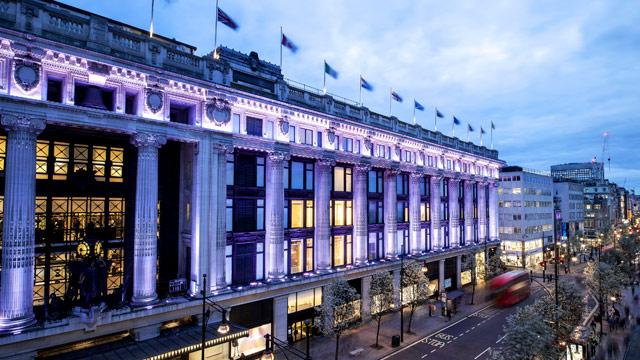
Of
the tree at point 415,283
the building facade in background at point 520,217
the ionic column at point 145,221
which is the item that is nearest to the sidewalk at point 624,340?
the tree at point 415,283

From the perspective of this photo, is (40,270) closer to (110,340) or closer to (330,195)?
(110,340)

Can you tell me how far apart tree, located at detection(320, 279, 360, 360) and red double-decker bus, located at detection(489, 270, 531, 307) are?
25.8 m

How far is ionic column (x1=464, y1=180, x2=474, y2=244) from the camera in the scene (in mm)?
63759

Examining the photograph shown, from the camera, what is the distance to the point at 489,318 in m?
44.8

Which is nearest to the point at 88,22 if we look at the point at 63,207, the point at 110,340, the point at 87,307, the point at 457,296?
the point at 63,207

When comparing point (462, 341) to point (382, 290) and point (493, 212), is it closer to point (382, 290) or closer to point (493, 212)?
point (382, 290)

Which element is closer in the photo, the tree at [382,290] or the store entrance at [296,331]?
the store entrance at [296,331]

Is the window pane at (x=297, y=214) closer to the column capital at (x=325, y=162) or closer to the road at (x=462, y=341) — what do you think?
the column capital at (x=325, y=162)

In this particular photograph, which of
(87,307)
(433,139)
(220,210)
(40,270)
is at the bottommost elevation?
(87,307)

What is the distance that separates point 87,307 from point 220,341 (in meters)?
8.67

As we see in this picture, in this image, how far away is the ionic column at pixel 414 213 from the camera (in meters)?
51.1

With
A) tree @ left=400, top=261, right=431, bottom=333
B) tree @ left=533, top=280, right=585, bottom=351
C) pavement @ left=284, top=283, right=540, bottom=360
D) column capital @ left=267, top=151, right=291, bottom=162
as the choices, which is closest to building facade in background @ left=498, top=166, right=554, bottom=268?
pavement @ left=284, top=283, right=540, bottom=360

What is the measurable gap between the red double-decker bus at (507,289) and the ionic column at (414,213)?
10874mm

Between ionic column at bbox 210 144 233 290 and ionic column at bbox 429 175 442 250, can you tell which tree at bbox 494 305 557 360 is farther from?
ionic column at bbox 429 175 442 250
